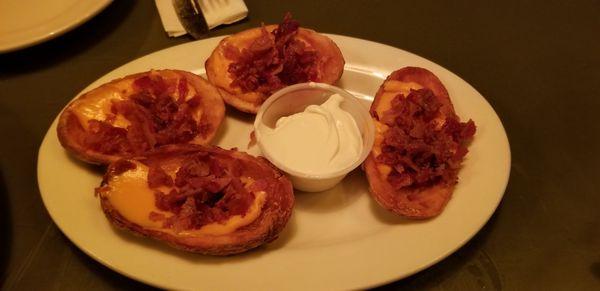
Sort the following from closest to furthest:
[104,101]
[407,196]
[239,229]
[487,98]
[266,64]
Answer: [239,229] → [407,196] → [104,101] → [266,64] → [487,98]

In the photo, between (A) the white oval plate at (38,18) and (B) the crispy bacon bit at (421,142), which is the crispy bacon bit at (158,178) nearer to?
(B) the crispy bacon bit at (421,142)

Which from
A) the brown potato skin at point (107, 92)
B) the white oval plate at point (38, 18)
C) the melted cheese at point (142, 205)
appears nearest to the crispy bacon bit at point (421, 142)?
the melted cheese at point (142, 205)

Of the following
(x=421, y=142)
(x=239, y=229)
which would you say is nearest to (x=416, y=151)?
(x=421, y=142)

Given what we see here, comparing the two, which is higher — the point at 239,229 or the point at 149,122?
the point at 149,122

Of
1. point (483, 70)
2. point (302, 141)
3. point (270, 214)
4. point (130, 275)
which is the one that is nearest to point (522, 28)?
point (483, 70)

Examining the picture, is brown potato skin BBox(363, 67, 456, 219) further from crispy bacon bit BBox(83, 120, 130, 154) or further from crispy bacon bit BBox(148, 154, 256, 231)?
crispy bacon bit BBox(83, 120, 130, 154)

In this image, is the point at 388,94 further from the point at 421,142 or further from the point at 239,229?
the point at 239,229

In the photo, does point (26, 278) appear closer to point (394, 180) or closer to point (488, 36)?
point (394, 180)
